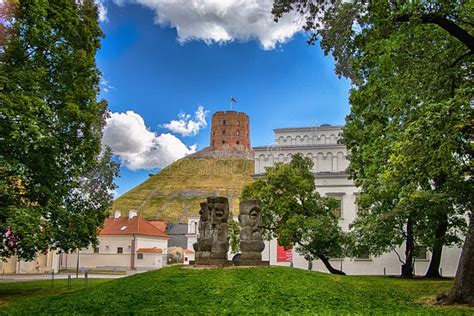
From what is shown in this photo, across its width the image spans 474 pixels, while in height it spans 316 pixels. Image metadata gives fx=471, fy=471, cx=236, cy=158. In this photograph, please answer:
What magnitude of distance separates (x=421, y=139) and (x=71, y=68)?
1487 cm

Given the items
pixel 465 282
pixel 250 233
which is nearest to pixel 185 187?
pixel 250 233

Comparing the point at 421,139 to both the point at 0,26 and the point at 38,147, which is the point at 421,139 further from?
the point at 0,26

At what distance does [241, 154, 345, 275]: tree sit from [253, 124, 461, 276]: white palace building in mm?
9152

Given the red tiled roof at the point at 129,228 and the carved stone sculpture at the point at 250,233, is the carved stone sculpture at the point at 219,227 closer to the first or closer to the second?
the carved stone sculpture at the point at 250,233

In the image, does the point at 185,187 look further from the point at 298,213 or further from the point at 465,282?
the point at 465,282

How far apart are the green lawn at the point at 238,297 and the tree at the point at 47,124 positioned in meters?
4.47

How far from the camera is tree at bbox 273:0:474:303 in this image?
11.7 m

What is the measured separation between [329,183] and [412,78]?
94.8 ft

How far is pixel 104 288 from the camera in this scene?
16016mm

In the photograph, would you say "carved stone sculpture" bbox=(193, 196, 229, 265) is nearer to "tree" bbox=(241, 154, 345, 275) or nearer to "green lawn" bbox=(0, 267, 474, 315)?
"green lawn" bbox=(0, 267, 474, 315)

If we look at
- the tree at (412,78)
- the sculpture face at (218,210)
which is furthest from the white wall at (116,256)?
the tree at (412,78)

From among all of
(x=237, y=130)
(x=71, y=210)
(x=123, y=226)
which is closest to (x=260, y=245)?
(x=71, y=210)

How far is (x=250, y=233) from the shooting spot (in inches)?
838

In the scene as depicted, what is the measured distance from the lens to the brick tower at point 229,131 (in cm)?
15838
